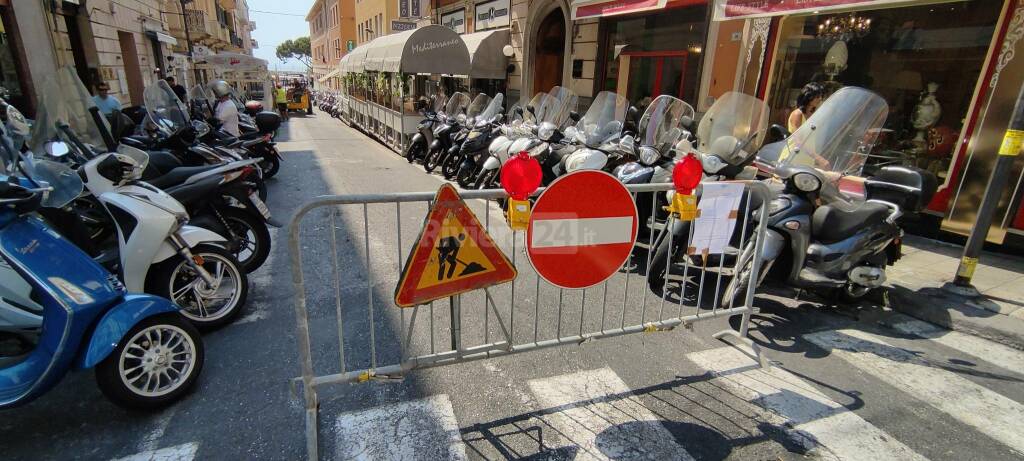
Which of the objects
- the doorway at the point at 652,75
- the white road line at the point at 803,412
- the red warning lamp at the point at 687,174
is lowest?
the white road line at the point at 803,412

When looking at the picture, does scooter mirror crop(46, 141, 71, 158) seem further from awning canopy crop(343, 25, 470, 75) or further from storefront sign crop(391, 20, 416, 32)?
storefront sign crop(391, 20, 416, 32)

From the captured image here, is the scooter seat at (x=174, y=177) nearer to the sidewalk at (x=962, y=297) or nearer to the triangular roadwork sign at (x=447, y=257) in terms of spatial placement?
the triangular roadwork sign at (x=447, y=257)

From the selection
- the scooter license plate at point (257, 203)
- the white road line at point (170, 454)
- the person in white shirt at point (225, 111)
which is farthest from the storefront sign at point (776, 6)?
the person in white shirt at point (225, 111)

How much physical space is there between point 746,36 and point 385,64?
882 cm

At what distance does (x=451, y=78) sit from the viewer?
61.2 ft

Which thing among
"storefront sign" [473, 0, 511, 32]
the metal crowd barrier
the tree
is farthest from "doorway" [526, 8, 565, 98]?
the tree

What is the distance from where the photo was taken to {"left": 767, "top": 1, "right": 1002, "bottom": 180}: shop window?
5832 mm

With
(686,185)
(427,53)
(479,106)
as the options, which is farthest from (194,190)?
(427,53)

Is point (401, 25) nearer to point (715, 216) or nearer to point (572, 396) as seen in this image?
point (715, 216)

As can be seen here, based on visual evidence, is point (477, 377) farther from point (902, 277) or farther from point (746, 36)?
point (746, 36)

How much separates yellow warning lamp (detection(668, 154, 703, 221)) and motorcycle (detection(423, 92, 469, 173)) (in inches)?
279

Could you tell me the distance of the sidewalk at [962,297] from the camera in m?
3.86

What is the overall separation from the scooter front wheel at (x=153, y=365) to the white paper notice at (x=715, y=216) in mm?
3133

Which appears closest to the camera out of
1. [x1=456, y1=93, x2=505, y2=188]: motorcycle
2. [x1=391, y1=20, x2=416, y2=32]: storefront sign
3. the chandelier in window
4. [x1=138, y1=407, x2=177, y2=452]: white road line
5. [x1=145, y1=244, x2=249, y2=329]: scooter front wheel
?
[x1=138, y1=407, x2=177, y2=452]: white road line
